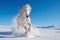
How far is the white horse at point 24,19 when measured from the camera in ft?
43.7

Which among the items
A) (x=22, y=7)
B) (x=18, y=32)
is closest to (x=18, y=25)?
(x=18, y=32)

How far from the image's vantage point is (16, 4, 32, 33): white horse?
1330cm

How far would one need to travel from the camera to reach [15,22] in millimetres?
15047

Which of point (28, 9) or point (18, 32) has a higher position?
point (28, 9)

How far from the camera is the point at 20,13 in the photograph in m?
14.0

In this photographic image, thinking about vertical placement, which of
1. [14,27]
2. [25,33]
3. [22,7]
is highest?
[22,7]

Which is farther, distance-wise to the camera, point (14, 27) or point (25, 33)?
point (14, 27)

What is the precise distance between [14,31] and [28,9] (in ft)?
6.88

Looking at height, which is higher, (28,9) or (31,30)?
(28,9)

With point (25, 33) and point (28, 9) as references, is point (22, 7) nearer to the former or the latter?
point (28, 9)

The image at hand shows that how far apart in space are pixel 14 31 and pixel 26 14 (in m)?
1.76

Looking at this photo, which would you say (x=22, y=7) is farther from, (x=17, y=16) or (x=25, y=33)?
(x=25, y=33)

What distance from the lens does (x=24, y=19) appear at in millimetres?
13367

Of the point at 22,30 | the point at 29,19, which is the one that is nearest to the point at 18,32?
the point at 22,30
